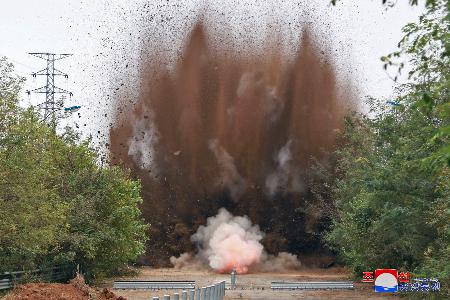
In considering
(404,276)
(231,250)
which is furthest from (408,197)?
(231,250)

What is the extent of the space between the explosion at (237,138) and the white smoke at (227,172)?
0.35 feet

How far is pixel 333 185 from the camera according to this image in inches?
3270

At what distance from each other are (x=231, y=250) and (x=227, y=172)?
1209 cm

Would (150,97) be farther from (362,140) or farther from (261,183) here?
(362,140)

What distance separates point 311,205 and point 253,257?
9.32 meters

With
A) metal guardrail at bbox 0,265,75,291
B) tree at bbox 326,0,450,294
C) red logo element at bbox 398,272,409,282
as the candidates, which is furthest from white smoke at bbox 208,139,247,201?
red logo element at bbox 398,272,409,282

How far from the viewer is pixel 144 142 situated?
8956 centimetres

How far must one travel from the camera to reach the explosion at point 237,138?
282 ft

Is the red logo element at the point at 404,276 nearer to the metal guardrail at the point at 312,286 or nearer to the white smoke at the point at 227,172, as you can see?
the metal guardrail at the point at 312,286

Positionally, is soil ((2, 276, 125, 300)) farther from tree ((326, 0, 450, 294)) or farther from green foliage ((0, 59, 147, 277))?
tree ((326, 0, 450, 294))

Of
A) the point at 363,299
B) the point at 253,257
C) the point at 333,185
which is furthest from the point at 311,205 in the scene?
the point at 363,299

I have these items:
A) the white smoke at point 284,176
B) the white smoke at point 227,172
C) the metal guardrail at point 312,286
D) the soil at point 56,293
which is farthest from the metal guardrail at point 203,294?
the white smoke at point 284,176

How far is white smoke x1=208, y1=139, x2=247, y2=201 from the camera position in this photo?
86750mm

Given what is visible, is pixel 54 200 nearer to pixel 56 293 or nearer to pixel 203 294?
pixel 56 293
